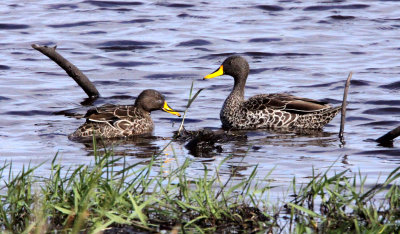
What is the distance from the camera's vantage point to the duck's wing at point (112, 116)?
10812mm

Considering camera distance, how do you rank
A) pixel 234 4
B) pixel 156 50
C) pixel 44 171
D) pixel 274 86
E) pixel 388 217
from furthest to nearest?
pixel 234 4
pixel 156 50
pixel 274 86
pixel 44 171
pixel 388 217

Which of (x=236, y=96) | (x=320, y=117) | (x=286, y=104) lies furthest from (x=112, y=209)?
(x=236, y=96)

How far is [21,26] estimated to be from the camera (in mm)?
19875

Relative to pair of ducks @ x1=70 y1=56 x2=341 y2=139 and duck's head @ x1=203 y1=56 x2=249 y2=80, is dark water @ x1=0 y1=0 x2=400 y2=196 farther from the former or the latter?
duck's head @ x1=203 y1=56 x2=249 y2=80

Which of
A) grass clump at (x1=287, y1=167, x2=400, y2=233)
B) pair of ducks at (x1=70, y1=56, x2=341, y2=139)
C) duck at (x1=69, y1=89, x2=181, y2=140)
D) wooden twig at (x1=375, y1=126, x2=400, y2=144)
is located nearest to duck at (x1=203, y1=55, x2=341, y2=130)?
pair of ducks at (x1=70, y1=56, x2=341, y2=139)

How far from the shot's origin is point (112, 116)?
1088cm

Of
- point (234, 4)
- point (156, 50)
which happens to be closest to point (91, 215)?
point (156, 50)

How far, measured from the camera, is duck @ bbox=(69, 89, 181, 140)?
10.8 meters

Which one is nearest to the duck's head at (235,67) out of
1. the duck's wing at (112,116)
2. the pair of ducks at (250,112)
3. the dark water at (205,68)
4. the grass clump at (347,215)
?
the pair of ducks at (250,112)

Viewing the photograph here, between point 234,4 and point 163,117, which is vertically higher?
point 234,4

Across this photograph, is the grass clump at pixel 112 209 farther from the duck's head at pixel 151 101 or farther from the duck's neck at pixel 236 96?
the duck's neck at pixel 236 96

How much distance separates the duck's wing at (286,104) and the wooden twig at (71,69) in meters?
2.55

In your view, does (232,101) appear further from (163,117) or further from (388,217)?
(388,217)

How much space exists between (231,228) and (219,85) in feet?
30.7
